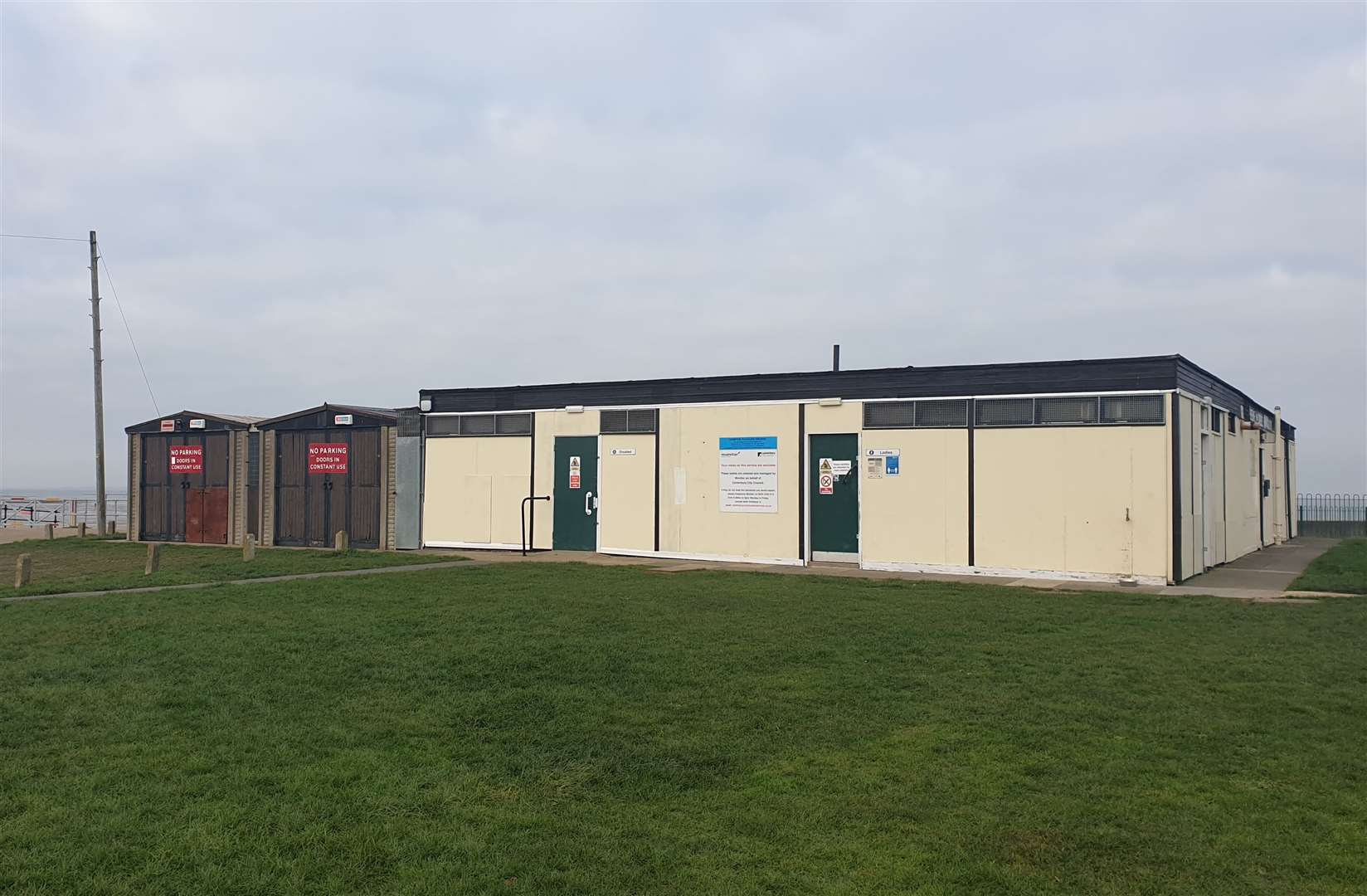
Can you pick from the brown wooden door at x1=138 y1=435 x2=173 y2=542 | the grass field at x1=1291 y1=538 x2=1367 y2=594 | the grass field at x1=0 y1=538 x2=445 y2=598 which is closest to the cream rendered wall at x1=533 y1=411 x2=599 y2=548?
the grass field at x1=0 y1=538 x2=445 y2=598

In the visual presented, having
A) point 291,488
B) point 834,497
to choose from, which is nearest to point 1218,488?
point 834,497

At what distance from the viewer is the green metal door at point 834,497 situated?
728 inches

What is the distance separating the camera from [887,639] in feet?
32.8

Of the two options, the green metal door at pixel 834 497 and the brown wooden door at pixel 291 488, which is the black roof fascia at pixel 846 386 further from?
the brown wooden door at pixel 291 488

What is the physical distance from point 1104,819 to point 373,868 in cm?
350

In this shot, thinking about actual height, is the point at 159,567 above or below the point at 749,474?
below

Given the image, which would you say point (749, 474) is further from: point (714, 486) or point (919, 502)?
point (919, 502)

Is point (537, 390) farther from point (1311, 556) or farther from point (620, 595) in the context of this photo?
point (1311, 556)

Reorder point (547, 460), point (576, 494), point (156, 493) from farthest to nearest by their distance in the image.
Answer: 1. point (156, 493)
2. point (547, 460)
3. point (576, 494)

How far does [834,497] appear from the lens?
18672 mm

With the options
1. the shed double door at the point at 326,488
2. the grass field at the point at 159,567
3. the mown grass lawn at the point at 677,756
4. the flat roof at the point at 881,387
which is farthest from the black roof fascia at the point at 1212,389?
the shed double door at the point at 326,488

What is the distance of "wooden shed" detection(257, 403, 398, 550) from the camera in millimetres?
23141

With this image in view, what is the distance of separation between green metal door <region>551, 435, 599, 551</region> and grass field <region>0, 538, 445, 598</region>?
2.50 m

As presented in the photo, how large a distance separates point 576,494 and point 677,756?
1521 cm
